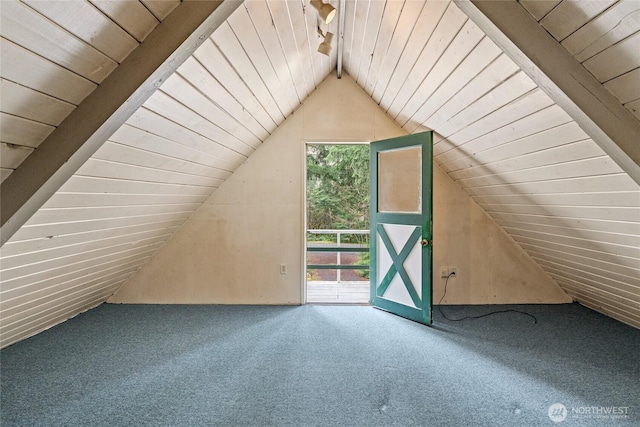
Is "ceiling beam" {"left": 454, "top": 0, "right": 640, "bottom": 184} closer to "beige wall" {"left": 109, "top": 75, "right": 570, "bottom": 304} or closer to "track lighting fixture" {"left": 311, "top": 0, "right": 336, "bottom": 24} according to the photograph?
"track lighting fixture" {"left": 311, "top": 0, "right": 336, "bottom": 24}

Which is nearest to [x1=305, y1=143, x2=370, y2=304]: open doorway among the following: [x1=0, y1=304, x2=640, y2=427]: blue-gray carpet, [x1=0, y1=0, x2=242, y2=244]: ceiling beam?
[x1=0, y1=304, x2=640, y2=427]: blue-gray carpet

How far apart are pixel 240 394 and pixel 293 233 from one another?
1.69m

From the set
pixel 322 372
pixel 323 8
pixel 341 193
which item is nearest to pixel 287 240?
pixel 322 372

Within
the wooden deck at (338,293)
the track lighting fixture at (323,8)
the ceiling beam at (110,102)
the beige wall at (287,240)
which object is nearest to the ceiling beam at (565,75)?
the track lighting fixture at (323,8)

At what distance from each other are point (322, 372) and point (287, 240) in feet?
4.96

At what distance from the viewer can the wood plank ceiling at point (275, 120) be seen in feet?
3.39

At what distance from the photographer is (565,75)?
1.22 meters

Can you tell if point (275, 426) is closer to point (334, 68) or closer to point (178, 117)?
point (178, 117)

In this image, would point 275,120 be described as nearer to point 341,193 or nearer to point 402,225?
point 402,225

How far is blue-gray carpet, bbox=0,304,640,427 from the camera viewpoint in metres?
1.53

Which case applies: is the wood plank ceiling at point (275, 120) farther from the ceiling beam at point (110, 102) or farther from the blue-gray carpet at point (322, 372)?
the blue-gray carpet at point (322, 372)

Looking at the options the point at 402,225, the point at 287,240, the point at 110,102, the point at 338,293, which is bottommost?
the point at 338,293

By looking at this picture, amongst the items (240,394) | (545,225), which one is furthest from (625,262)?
(240,394)

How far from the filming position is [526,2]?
3.83 ft
